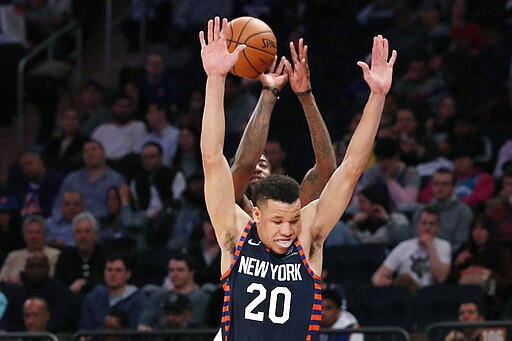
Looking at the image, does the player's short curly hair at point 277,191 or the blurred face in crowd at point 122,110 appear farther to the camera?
the blurred face in crowd at point 122,110

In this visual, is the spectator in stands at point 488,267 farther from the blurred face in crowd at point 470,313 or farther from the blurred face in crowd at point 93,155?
the blurred face in crowd at point 93,155

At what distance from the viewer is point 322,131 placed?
8.22 m

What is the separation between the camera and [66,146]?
657 inches

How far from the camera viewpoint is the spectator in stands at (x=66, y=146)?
53.9 feet

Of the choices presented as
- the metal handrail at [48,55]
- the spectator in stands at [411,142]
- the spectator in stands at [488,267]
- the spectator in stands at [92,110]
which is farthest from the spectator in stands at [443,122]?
the metal handrail at [48,55]

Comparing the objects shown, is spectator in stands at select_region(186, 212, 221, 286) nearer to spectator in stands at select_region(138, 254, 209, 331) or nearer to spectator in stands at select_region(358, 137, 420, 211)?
spectator in stands at select_region(138, 254, 209, 331)

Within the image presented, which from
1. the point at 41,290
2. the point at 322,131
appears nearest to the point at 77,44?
the point at 41,290

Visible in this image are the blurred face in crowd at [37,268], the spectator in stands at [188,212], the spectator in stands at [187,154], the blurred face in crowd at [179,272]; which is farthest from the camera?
the spectator in stands at [187,154]

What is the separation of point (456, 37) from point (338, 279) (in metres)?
5.20

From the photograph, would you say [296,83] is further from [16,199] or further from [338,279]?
[16,199]

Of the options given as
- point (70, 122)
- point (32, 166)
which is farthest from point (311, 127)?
point (70, 122)

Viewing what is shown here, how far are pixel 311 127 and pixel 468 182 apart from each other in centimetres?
613

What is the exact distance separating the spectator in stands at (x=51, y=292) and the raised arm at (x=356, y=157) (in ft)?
19.9

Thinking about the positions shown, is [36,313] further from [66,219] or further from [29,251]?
[66,219]
